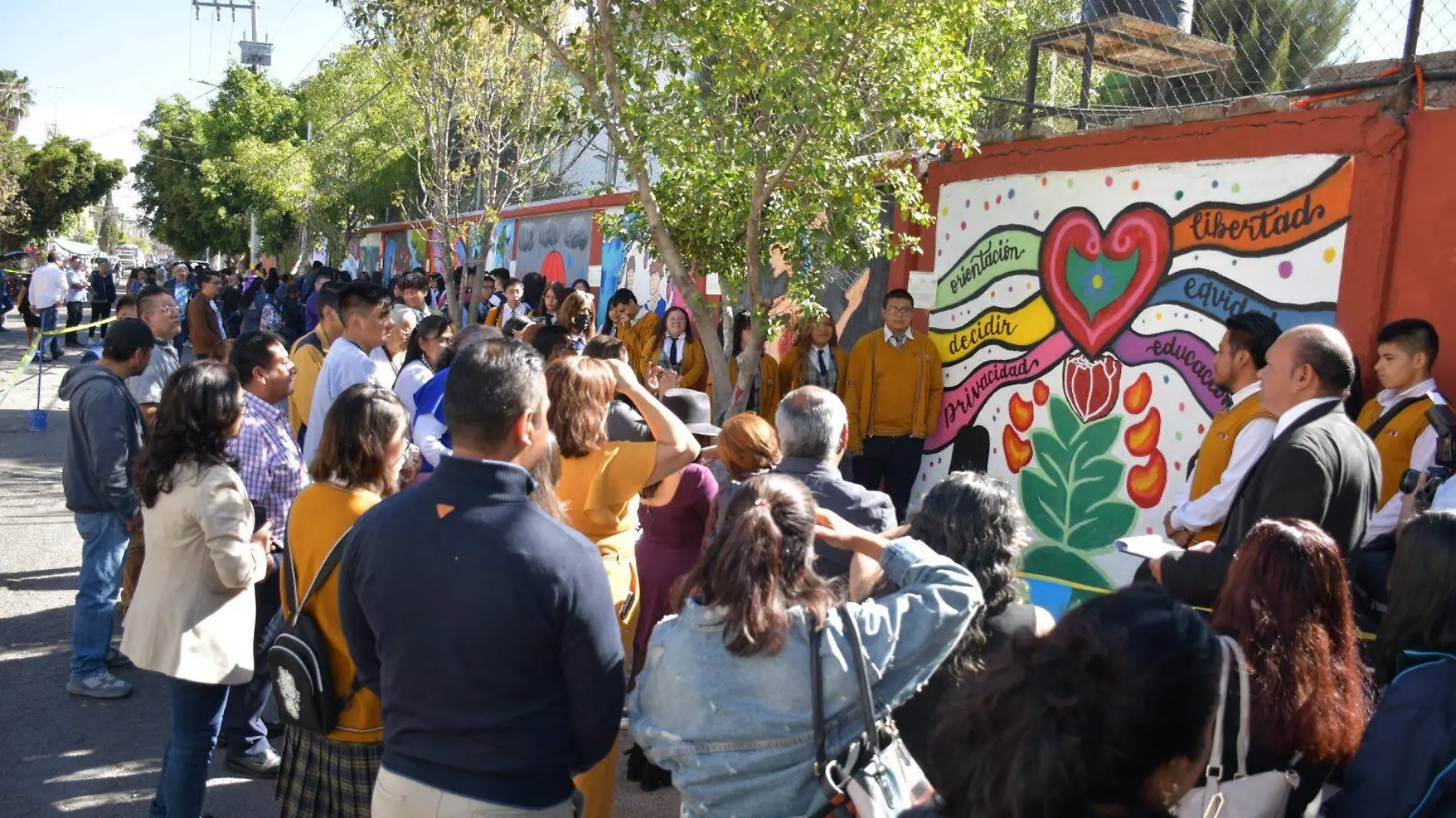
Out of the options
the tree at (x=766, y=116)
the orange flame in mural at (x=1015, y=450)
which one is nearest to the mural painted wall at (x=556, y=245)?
the tree at (x=766, y=116)

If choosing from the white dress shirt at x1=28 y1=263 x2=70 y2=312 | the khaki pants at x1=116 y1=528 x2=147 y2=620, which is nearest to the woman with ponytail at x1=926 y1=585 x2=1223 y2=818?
the khaki pants at x1=116 y1=528 x2=147 y2=620

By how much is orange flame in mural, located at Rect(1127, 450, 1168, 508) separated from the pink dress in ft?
10.6

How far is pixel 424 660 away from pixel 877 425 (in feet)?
19.4

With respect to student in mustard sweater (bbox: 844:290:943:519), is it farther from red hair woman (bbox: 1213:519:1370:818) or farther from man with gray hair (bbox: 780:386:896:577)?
red hair woman (bbox: 1213:519:1370:818)

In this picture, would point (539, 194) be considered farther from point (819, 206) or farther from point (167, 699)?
point (167, 699)

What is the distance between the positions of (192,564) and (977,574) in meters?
2.71

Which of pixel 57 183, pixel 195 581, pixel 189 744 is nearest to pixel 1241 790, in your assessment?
pixel 189 744

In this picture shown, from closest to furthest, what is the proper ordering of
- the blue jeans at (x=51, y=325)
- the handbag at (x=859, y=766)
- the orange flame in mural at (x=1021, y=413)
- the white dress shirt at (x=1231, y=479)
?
the handbag at (x=859, y=766)
the white dress shirt at (x=1231, y=479)
the orange flame in mural at (x=1021, y=413)
the blue jeans at (x=51, y=325)

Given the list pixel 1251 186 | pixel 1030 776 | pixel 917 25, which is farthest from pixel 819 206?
pixel 1030 776

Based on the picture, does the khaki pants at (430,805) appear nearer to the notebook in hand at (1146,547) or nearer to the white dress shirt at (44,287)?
the notebook in hand at (1146,547)

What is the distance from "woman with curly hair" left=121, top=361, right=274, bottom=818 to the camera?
3.73 meters

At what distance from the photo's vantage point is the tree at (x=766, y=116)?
21.1 feet

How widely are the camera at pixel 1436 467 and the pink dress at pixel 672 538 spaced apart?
287cm

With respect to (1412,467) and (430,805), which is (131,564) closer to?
(430,805)
